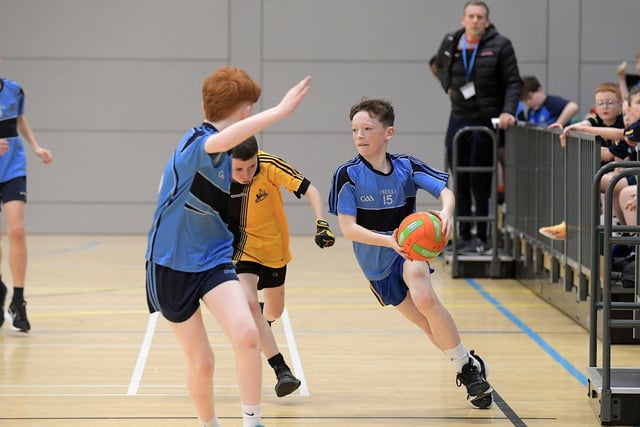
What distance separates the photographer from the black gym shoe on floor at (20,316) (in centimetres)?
749

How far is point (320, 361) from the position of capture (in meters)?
6.67

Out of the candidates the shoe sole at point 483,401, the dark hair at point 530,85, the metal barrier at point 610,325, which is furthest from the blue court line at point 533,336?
the dark hair at point 530,85

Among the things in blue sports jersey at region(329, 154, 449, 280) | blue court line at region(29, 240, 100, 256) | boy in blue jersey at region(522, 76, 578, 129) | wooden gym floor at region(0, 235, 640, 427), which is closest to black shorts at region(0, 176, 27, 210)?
wooden gym floor at region(0, 235, 640, 427)

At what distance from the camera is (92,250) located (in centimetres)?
1229

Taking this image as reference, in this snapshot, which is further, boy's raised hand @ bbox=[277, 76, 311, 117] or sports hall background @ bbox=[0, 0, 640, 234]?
sports hall background @ bbox=[0, 0, 640, 234]

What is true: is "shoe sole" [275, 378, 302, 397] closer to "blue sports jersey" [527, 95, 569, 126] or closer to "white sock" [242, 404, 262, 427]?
"white sock" [242, 404, 262, 427]

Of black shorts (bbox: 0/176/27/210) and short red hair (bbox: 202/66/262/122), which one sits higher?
short red hair (bbox: 202/66/262/122)

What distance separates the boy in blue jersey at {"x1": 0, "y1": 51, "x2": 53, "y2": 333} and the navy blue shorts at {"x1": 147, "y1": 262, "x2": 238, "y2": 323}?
3.35 m

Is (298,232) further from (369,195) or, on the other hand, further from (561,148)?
(369,195)

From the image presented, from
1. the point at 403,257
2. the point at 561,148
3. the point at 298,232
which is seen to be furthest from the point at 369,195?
the point at 298,232

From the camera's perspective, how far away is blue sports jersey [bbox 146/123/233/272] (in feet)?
13.9

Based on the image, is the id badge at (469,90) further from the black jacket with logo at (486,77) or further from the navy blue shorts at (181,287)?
the navy blue shorts at (181,287)

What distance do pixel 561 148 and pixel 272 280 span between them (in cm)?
336

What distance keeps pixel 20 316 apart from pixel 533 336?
3.51m
